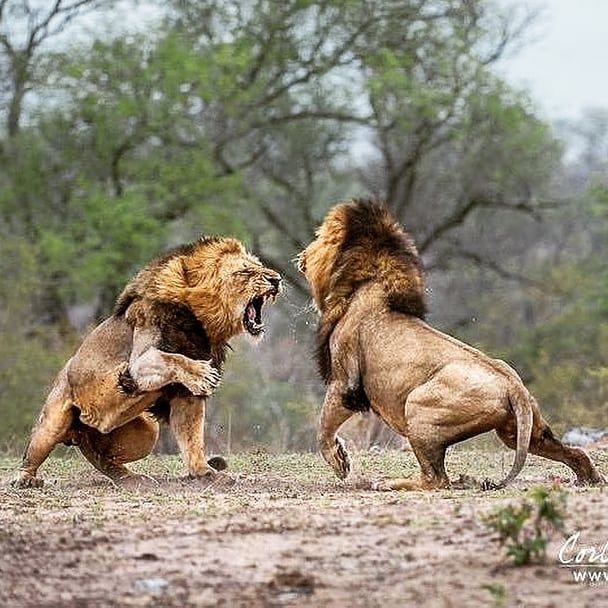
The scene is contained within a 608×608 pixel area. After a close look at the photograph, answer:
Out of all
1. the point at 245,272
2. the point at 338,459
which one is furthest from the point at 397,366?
the point at 245,272

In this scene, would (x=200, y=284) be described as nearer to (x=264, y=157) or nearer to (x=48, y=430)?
(x=48, y=430)

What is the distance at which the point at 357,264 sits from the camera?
29.5 feet

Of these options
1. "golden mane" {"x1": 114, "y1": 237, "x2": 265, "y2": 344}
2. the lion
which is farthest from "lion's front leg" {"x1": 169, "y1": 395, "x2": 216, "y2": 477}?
"golden mane" {"x1": 114, "y1": 237, "x2": 265, "y2": 344}

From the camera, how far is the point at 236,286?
351 inches

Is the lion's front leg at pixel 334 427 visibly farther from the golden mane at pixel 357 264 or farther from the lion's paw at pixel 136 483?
the lion's paw at pixel 136 483

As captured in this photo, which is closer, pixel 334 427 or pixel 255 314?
pixel 334 427

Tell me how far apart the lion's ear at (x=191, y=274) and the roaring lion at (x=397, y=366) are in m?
0.74

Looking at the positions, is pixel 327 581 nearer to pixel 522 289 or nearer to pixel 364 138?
pixel 364 138

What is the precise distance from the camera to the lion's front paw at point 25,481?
9109 millimetres

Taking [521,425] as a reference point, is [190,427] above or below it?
below

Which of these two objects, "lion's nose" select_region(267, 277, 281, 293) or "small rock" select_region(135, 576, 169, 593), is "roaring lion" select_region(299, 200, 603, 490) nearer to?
"lion's nose" select_region(267, 277, 281, 293)

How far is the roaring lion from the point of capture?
8.00 m

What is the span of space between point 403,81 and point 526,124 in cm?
426

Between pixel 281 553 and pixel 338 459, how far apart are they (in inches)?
122
